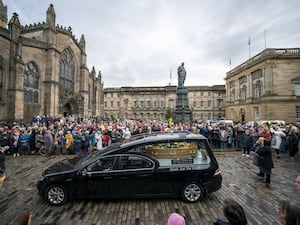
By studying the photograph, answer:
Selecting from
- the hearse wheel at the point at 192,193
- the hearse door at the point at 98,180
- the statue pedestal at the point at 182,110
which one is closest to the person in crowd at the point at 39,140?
the hearse door at the point at 98,180

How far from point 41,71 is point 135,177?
26177 mm

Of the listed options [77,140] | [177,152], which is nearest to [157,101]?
[77,140]

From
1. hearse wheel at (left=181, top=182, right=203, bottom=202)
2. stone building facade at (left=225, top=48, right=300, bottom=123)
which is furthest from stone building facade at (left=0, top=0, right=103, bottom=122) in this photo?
stone building facade at (left=225, top=48, right=300, bottom=123)

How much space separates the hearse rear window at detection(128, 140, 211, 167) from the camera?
4.71 m

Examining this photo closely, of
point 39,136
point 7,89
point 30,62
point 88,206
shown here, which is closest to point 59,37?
point 30,62

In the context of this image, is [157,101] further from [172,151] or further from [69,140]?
[172,151]

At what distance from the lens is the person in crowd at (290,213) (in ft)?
5.50

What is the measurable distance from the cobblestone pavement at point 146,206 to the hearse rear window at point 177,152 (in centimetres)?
115

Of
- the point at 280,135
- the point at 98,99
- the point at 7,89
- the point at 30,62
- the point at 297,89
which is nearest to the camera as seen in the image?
the point at 280,135

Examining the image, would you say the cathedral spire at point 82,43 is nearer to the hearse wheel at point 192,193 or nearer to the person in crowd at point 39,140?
the person in crowd at point 39,140

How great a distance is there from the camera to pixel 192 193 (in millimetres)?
4648

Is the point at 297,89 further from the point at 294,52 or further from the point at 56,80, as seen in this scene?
the point at 56,80

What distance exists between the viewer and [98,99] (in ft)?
135

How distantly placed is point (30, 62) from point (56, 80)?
383cm
